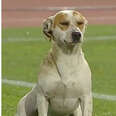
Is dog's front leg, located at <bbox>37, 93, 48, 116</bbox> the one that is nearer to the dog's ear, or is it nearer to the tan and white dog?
the tan and white dog

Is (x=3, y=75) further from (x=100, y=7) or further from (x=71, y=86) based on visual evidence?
(x=100, y=7)

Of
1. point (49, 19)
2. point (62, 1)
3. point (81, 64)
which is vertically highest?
point (49, 19)

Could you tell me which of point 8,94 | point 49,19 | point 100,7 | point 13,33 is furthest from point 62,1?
point 49,19

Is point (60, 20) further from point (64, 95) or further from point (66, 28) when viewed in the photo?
point (64, 95)

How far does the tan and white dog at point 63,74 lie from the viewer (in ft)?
21.5

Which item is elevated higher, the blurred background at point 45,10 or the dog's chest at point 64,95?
the dog's chest at point 64,95

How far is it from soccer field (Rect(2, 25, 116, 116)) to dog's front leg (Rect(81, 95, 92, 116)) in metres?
2.37

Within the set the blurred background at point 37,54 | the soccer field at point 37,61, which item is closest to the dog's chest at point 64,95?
the blurred background at point 37,54

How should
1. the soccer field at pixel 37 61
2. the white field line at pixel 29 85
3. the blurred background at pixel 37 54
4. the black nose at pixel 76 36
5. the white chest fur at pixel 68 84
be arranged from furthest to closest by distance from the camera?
the blurred background at pixel 37 54 → the white field line at pixel 29 85 → the soccer field at pixel 37 61 → the white chest fur at pixel 68 84 → the black nose at pixel 76 36

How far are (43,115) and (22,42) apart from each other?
564 inches

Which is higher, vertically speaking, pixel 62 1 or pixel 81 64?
pixel 81 64

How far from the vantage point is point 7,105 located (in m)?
9.88

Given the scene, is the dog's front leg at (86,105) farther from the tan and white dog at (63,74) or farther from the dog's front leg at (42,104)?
the dog's front leg at (42,104)

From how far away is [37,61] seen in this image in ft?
52.5
